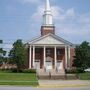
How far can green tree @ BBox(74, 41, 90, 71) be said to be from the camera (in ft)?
200

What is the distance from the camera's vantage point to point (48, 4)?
7606 centimetres

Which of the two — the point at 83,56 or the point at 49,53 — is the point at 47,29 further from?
the point at 83,56

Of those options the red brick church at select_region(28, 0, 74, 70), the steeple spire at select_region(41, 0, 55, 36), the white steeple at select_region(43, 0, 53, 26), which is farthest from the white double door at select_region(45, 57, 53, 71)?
the white steeple at select_region(43, 0, 53, 26)

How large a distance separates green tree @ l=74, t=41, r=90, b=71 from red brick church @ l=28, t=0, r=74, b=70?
464 centimetres

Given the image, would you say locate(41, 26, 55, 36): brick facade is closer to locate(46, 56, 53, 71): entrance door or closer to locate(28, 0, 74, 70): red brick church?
locate(28, 0, 74, 70): red brick church

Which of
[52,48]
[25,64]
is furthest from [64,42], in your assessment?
[25,64]

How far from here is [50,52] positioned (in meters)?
70.4

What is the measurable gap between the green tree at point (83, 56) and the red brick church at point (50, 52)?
15.2ft

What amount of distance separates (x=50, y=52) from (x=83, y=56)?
11.2 m

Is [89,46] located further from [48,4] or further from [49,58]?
[48,4]

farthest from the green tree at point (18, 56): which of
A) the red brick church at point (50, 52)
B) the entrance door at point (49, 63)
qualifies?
the entrance door at point (49, 63)

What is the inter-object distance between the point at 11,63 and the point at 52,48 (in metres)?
11.1

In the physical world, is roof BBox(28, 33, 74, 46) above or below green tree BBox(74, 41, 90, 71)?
above

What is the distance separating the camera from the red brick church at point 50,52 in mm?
67438
